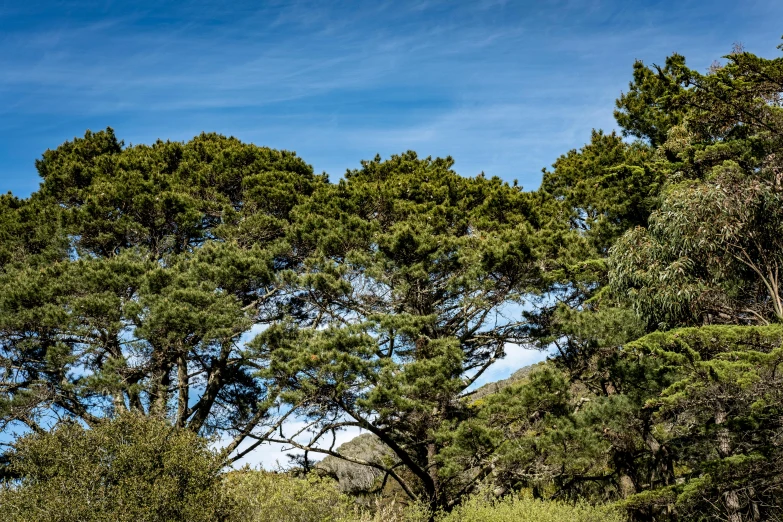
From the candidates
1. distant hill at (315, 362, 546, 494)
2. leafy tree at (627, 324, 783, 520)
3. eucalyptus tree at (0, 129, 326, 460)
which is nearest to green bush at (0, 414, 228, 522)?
eucalyptus tree at (0, 129, 326, 460)

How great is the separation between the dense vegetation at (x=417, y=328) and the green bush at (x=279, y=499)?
59 mm

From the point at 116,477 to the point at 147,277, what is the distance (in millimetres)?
6183

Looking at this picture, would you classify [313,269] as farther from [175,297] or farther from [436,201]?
[436,201]

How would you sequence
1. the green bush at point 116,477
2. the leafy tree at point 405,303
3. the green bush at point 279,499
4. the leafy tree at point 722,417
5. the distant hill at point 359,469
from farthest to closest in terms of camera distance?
the distant hill at point 359,469, the leafy tree at point 405,303, the green bush at point 279,499, the leafy tree at point 722,417, the green bush at point 116,477

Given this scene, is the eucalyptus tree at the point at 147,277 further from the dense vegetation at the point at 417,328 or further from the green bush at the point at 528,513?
the green bush at the point at 528,513

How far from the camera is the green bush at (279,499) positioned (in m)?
11.1

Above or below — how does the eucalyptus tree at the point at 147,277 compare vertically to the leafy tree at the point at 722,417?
above

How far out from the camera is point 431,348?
1541 centimetres

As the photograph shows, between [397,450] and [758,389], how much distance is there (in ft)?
26.4

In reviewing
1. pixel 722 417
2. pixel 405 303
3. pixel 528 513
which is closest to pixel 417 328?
pixel 405 303

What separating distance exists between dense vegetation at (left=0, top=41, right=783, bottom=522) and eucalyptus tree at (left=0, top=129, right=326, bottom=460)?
78 mm

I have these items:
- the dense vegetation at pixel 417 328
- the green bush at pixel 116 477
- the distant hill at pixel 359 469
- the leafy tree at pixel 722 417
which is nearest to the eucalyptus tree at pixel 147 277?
the dense vegetation at pixel 417 328

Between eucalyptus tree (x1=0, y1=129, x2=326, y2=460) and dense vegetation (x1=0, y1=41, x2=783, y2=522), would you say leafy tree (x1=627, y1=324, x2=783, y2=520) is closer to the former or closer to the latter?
dense vegetation (x1=0, y1=41, x2=783, y2=522)

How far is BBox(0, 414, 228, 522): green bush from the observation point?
988 centimetres
